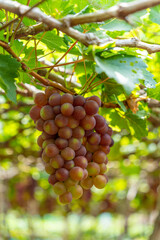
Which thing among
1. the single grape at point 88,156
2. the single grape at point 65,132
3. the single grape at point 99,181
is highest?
the single grape at point 65,132

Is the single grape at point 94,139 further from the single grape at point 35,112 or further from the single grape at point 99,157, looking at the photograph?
the single grape at point 35,112

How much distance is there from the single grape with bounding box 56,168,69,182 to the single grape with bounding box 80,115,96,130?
15 cm

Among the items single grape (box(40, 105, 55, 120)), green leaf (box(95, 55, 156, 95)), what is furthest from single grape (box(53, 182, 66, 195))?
green leaf (box(95, 55, 156, 95))

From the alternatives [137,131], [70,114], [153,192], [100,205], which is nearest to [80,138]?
[70,114]

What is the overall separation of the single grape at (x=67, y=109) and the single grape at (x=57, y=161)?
5.2 inches

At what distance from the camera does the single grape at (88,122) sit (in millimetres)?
931

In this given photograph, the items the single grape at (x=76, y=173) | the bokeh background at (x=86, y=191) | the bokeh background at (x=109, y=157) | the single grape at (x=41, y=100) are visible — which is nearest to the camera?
the single grape at (x=76, y=173)

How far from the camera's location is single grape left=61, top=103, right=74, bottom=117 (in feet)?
2.95

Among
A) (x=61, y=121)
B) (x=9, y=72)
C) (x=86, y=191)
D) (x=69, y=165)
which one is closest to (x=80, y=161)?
(x=69, y=165)

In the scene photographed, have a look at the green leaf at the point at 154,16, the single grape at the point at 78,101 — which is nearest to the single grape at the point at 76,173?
the single grape at the point at 78,101

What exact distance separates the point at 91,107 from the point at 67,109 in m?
0.08

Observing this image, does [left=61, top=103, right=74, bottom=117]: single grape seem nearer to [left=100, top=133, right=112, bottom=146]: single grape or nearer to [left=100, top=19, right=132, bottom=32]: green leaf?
[left=100, top=133, right=112, bottom=146]: single grape

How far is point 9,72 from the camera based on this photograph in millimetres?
953

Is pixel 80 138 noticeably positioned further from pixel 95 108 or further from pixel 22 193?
pixel 22 193
